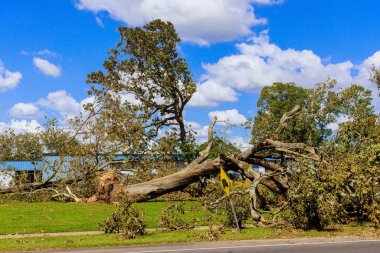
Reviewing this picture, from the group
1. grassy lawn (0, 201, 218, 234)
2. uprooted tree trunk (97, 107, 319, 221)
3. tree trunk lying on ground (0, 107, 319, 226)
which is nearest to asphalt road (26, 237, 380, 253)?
grassy lawn (0, 201, 218, 234)

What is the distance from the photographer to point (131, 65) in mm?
32344

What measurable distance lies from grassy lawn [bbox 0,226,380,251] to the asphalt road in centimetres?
59

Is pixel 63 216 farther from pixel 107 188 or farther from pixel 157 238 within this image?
pixel 157 238

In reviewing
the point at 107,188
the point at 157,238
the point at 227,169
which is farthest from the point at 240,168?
the point at 157,238

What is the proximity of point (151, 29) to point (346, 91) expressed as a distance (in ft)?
46.3

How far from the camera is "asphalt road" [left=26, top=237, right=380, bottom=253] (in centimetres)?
1034

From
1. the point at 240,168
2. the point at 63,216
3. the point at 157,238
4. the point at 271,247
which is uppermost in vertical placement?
the point at 240,168

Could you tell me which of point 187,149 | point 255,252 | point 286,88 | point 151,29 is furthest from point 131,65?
point 286,88

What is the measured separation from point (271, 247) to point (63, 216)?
9.04 m

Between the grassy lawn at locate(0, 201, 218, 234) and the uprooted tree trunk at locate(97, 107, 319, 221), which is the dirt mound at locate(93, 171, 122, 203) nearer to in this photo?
the uprooted tree trunk at locate(97, 107, 319, 221)

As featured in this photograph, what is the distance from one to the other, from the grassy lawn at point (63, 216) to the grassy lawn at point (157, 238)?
1.52 metres

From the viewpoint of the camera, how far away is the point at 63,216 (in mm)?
16859

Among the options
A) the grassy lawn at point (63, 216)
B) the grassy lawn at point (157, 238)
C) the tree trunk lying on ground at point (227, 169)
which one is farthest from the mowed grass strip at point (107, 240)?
the tree trunk lying on ground at point (227, 169)

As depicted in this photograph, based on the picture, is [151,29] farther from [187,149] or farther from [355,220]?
[355,220]
